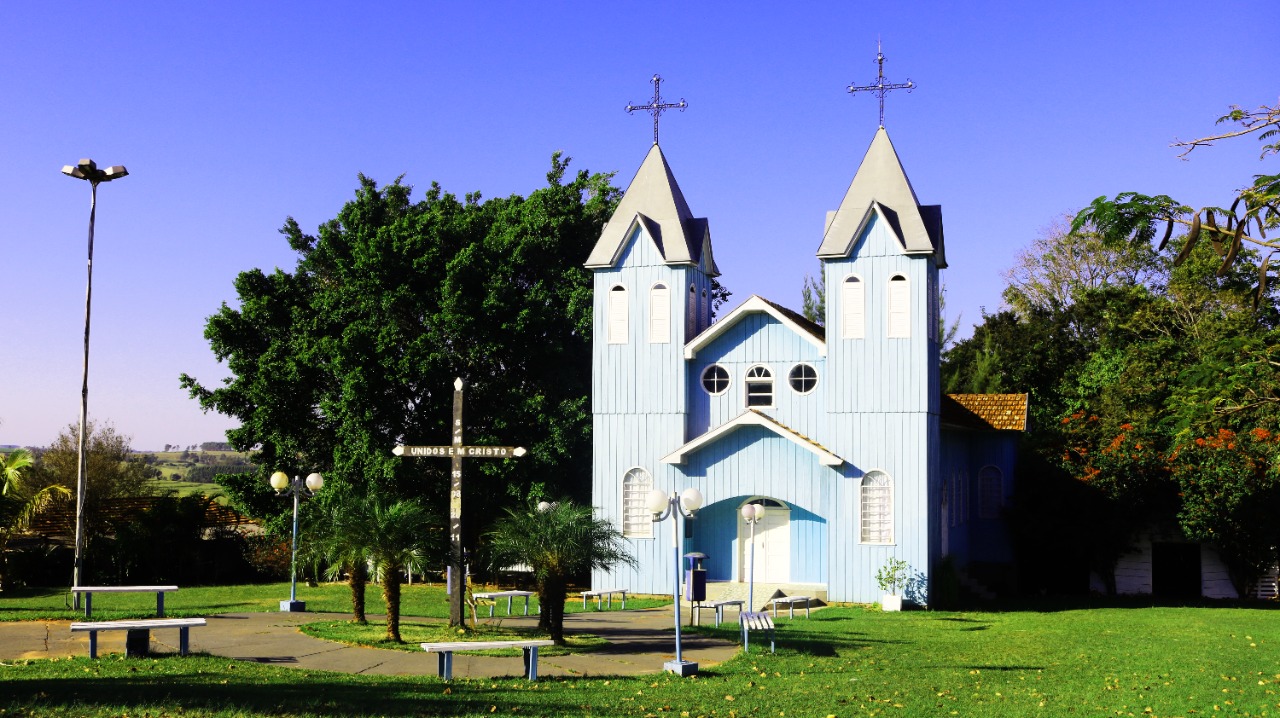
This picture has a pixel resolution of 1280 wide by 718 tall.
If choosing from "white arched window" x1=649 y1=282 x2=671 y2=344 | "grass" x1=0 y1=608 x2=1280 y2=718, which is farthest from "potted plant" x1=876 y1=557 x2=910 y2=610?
"white arched window" x1=649 y1=282 x2=671 y2=344

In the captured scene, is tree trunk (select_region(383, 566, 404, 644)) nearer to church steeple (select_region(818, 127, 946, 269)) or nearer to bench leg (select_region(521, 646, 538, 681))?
bench leg (select_region(521, 646, 538, 681))

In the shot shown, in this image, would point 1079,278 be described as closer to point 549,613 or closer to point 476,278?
point 476,278

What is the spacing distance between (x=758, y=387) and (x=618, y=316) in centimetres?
358

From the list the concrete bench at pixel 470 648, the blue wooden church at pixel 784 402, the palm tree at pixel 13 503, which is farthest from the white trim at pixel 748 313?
the palm tree at pixel 13 503

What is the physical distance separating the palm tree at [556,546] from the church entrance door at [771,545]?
35.0ft

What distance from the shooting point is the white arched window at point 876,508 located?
26047mm

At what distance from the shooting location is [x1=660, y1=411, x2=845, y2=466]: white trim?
85.3 ft

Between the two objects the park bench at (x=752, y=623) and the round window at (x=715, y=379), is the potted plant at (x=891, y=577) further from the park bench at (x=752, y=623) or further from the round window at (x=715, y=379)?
the park bench at (x=752, y=623)

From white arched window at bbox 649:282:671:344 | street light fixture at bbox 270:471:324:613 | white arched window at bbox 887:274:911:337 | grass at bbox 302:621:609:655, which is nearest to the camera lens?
grass at bbox 302:621:609:655

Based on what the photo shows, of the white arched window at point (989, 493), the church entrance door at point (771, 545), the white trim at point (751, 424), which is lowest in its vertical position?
the church entrance door at point (771, 545)

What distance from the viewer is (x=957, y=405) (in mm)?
31453

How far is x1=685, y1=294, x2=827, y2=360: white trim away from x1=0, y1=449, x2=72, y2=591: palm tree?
1547 cm

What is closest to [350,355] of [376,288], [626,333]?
[376,288]

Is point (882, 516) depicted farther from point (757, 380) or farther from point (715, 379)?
point (715, 379)
